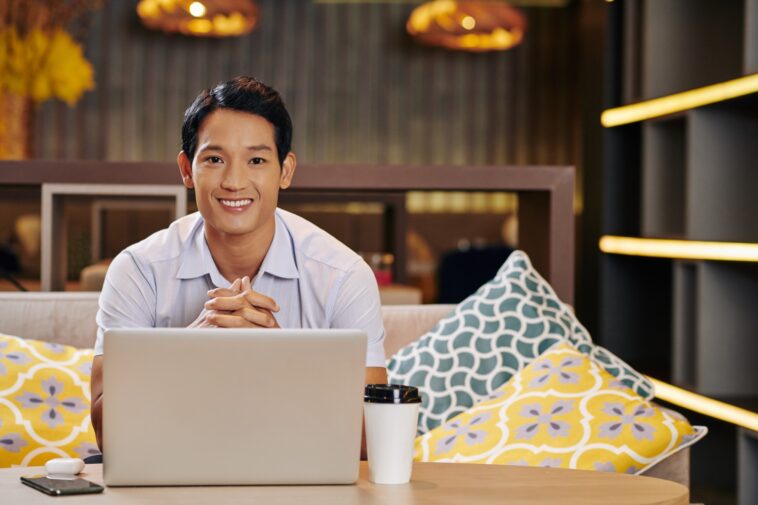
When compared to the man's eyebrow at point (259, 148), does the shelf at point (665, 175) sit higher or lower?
higher

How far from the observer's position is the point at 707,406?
3182 millimetres

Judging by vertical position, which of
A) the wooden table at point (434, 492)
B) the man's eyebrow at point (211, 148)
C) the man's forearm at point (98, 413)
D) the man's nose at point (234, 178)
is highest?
the man's eyebrow at point (211, 148)

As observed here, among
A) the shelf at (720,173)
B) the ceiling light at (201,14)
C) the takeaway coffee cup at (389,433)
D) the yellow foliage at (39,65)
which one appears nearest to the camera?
the takeaway coffee cup at (389,433)

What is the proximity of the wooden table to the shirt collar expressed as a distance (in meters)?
0.49

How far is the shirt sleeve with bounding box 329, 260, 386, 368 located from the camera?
Answer: 1.66 metres

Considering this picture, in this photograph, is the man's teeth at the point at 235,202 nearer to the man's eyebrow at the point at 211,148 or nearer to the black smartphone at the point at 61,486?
the man's eyebrow at the point at 211,148

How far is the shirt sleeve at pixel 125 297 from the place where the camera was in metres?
1.58

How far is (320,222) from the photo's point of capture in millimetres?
5723

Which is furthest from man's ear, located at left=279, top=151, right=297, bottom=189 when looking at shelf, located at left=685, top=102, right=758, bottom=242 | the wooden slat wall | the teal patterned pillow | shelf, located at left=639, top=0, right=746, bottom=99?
the wooden slat wall

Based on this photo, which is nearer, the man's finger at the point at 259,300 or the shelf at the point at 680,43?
the man's finger at the point at 259,300

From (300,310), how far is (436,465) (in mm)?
497

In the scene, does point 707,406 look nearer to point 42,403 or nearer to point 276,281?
point 276,281

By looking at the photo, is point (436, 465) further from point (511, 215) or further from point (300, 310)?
point (511, 215)

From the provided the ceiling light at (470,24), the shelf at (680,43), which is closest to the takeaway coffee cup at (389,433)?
the shelf at (680,43)
